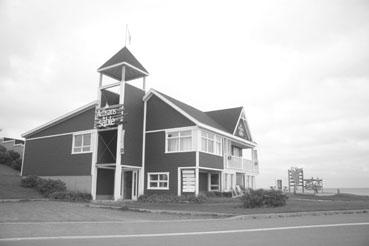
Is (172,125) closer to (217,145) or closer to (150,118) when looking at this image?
(150,118)

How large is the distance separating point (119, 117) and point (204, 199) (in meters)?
8.40

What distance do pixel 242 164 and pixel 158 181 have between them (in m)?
9.76

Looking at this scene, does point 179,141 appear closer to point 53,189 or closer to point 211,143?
point 211,143

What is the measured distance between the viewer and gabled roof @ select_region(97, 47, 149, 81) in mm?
27750

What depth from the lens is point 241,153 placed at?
38406 mm

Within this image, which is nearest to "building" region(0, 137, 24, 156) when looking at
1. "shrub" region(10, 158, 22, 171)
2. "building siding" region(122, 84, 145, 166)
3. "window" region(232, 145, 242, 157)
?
"shrub" region(10, 158, 22, 171)

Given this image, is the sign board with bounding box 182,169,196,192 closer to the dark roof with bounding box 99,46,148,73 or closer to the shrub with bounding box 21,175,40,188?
the dark roof with bounding box 99,46,148,73

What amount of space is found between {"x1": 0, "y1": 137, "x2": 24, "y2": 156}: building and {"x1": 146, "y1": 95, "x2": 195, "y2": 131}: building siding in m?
21.4

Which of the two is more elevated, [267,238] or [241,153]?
[241,153]

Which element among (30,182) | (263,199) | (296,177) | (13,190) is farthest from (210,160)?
(296,177)

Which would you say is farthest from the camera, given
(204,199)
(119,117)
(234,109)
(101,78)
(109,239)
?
(234,109)

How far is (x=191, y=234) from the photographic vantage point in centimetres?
1048

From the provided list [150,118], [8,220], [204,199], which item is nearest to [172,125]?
[150,118]

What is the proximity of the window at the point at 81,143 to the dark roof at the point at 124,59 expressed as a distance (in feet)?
18.6
